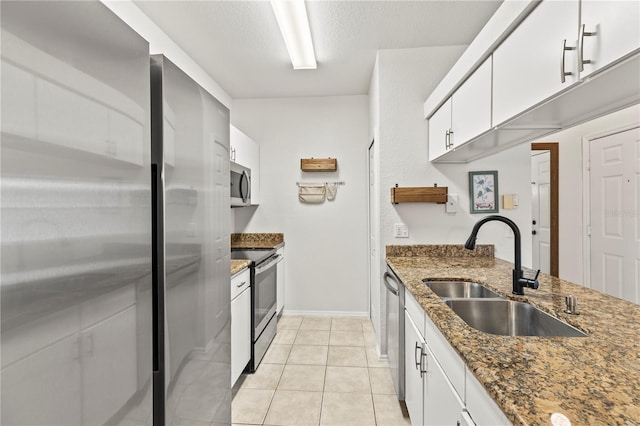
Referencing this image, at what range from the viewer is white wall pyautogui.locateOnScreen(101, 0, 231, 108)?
2.04 metres

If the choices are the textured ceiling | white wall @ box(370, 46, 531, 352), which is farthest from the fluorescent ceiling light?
white wall @ box(370, 46, 531, 352)

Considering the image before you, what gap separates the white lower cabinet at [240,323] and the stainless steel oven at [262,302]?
0.19ft

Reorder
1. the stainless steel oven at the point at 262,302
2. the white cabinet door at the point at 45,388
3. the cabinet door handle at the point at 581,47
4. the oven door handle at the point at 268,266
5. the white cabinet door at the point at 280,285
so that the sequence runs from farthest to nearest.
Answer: the white cabinet door at the point at 280,285, the oven door handle at the point at 268,266, the stainless steel oven at the point at 262,302, the cabinet door handle at the point at 581,47, the white cabinet door at the point at 45,388

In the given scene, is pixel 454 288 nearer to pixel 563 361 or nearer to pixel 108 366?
pixel 563 361

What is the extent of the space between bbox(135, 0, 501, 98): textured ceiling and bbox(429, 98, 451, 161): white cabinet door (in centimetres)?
67

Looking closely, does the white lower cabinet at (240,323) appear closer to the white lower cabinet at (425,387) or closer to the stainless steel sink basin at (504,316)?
the white lower cabinet at (425,387)

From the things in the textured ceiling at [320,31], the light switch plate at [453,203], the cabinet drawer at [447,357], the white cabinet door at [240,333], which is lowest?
the white cabinet door at [240,333]

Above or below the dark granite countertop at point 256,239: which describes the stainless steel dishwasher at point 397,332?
below

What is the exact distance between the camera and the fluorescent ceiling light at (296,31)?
2.03m

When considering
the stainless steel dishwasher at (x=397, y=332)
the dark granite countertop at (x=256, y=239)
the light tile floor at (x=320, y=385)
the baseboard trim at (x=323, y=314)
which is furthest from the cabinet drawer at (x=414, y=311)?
the dark granite countertop at (x=256, y=239)

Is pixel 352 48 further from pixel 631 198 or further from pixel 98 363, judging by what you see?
pixel 98 363

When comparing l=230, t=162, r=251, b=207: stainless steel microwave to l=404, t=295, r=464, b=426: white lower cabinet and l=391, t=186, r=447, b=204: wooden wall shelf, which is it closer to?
l=391, t=186, r=447, b=204: wooden wall shelf

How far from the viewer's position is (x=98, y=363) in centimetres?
76

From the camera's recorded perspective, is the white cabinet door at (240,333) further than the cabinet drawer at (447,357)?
Yes
